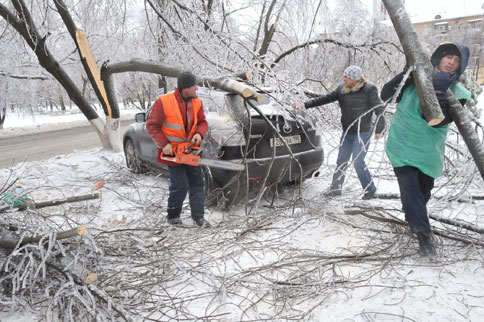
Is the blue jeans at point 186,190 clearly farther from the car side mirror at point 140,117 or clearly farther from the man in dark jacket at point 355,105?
the car side mirror at point 140,117

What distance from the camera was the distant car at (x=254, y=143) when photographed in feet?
12.6

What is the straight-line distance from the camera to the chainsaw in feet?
11.7

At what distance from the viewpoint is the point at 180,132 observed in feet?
11.9

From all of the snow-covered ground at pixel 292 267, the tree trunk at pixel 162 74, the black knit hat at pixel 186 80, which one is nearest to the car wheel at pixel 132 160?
the tree trunk at pixel 162 74

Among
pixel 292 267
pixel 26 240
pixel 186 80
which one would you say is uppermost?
pixel 186 80

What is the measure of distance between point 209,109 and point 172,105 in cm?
98

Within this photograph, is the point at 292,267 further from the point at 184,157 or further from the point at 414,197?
the point at 184,157

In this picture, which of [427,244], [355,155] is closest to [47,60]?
[355,155]

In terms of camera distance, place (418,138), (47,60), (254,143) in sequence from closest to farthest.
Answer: (418,138) < (254,143) < (47,60)

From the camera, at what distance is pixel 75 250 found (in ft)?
8.09

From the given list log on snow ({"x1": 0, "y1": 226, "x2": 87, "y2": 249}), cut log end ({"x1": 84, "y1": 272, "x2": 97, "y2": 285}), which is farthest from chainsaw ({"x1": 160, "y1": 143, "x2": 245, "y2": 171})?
cut log end ({"x1": 84, "y1": 272, "x2": 97, "y2": 285})

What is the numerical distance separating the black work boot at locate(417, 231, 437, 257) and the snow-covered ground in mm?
65

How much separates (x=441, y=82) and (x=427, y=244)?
1352mm

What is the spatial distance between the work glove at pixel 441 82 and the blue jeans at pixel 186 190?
254 centimetres
